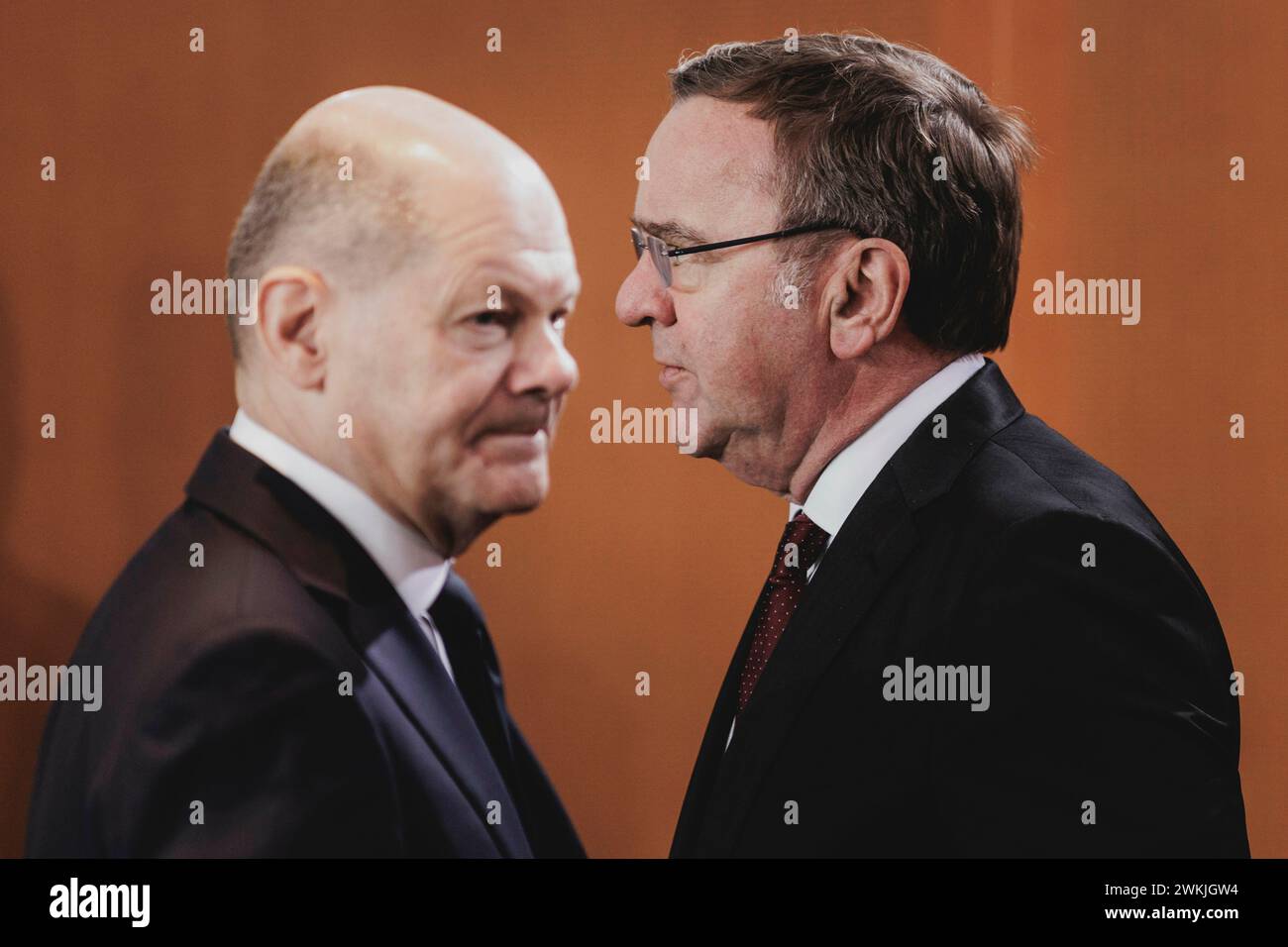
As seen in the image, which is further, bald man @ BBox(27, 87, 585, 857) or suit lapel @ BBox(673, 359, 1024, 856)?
suit lapel @ BBox(673, 359, 1024, 856)

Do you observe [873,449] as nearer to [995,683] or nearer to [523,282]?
[995,683]

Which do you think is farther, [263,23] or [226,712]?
[263,23]

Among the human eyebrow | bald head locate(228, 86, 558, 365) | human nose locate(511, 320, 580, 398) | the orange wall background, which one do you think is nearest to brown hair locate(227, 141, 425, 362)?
bald head locate(228, 86, 558, 365)

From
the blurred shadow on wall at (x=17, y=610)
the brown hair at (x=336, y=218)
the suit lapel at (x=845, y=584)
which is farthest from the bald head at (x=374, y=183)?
the blurred shadow on wall at (x=17, y=610)

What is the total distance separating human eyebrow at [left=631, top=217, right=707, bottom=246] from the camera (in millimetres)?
1753

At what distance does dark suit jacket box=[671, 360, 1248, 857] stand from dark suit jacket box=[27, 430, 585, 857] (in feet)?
1.27

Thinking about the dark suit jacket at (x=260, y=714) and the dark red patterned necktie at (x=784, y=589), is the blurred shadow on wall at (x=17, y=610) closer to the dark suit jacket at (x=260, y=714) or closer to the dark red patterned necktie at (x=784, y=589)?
the dark suit jacket at (x=260, y=714)

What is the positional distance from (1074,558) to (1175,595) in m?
0.13

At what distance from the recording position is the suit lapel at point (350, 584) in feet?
4.39

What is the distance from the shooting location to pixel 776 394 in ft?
5.83

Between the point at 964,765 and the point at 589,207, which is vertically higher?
the point at 589,207

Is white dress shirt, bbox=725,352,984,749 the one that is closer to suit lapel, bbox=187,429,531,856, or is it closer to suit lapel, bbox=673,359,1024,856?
suit lapel, bbox=673,359,1024,856
